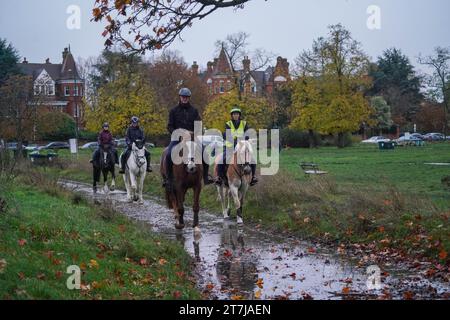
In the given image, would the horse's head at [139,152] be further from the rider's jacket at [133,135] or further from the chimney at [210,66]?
the chimney at [210,66]

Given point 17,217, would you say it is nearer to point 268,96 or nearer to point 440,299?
point 440,299

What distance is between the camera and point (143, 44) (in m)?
10.7

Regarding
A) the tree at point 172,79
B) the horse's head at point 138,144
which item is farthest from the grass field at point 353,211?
the tree at point 172,79

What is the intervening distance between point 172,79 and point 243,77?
46.1 feet

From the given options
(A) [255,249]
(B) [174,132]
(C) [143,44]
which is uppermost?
(C) [143,44]

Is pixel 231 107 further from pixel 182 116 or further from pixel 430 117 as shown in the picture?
pixel 182 116

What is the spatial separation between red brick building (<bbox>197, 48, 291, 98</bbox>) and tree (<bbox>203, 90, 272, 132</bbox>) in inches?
92.3

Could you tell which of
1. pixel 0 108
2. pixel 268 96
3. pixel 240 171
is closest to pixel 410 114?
pixel 268 96

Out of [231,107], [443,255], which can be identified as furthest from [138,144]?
[231,107]

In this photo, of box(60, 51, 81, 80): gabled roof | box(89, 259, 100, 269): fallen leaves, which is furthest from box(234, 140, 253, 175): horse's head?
box(60, 51, 81, 80): gabled roof

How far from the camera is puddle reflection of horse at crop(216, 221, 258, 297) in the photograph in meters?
9.98

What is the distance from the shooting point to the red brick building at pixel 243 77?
68438 mm

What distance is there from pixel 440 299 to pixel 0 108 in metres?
35.0

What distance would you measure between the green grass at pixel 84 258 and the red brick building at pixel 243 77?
176ft
